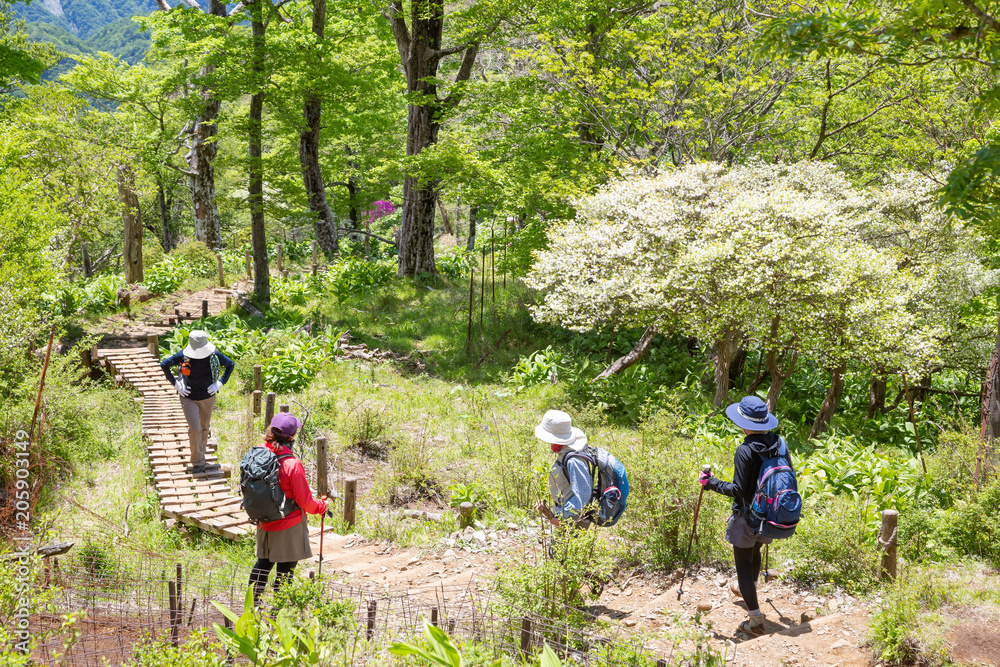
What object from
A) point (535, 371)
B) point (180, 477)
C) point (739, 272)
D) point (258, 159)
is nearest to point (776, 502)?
point (739, 272)

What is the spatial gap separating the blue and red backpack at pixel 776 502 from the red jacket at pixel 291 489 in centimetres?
320

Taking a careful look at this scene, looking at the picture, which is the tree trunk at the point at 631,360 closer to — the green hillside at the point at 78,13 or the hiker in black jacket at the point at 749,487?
the hiker in black jacket at the point at 749,487

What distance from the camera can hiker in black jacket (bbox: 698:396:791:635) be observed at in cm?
470

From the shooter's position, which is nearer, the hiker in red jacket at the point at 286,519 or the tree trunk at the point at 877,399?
the hiker in red jacket at the point at 286,519

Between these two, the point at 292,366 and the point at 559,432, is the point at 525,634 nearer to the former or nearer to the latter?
the point at 559,432

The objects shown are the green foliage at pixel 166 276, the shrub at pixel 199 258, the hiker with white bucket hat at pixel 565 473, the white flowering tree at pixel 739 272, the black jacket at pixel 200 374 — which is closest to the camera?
the hiker with white bucket hat at pixel 565 473

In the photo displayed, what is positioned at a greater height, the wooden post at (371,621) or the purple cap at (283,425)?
→ the purple cap at (283,425)

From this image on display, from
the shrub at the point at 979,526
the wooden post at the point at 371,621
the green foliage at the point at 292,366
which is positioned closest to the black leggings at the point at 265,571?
the wooden post at the point at 371,621

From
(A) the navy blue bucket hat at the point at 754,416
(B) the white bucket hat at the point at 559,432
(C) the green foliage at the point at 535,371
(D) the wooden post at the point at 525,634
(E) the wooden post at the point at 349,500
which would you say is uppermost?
(A) the navy blue bucket hat at the point at 754,416

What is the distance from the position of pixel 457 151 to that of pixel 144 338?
8.10 metres

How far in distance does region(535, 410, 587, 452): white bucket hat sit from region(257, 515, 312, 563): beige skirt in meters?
2.04

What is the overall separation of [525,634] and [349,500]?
394cm

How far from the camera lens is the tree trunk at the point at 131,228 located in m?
17.2

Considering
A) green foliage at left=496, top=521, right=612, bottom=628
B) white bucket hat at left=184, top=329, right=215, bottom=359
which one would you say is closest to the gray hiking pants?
white bucket hat at left=184, top=329, right=215, bottom=359
